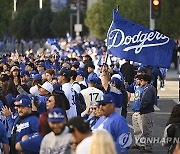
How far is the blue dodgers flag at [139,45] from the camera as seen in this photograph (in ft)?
61.7

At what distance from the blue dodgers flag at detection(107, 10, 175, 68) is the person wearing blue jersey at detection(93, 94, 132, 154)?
7565 millimetres

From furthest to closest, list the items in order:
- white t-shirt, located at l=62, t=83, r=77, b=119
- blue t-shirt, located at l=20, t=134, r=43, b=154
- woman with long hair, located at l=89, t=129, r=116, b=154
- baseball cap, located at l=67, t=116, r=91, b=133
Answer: white t-shirt, located at l=62, t=83, r=77, b=119
blue t-shirt, located at l=20, t=134, r=43, b=154
baseball cap, located at l=67, t=116, r=91, b=133
woman with long hair, located at l=89, t=129, r=116, b=154

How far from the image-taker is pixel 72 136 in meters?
8.91

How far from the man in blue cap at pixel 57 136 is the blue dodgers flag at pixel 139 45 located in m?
9.44

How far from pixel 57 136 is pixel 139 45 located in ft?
33.9

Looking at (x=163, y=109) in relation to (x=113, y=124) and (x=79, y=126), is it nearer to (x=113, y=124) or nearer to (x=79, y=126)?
(x=113, y=124)

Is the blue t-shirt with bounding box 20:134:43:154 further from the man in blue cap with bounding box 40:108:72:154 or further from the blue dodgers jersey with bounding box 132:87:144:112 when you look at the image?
the blue dodgers jersey with bounding box 132:87:144:112

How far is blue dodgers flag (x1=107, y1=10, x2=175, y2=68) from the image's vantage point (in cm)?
1880

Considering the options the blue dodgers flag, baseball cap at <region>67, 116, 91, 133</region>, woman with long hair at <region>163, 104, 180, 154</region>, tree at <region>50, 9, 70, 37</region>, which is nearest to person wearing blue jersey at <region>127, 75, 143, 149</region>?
the blue dodgers flag

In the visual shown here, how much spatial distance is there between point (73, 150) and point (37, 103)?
384 cm

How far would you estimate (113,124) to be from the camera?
35.8 ft

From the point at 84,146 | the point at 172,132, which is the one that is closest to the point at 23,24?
the point at 172,132

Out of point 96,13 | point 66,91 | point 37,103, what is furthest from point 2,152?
point 96,13

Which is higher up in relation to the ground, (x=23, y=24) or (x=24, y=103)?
(x=24, y=103)
